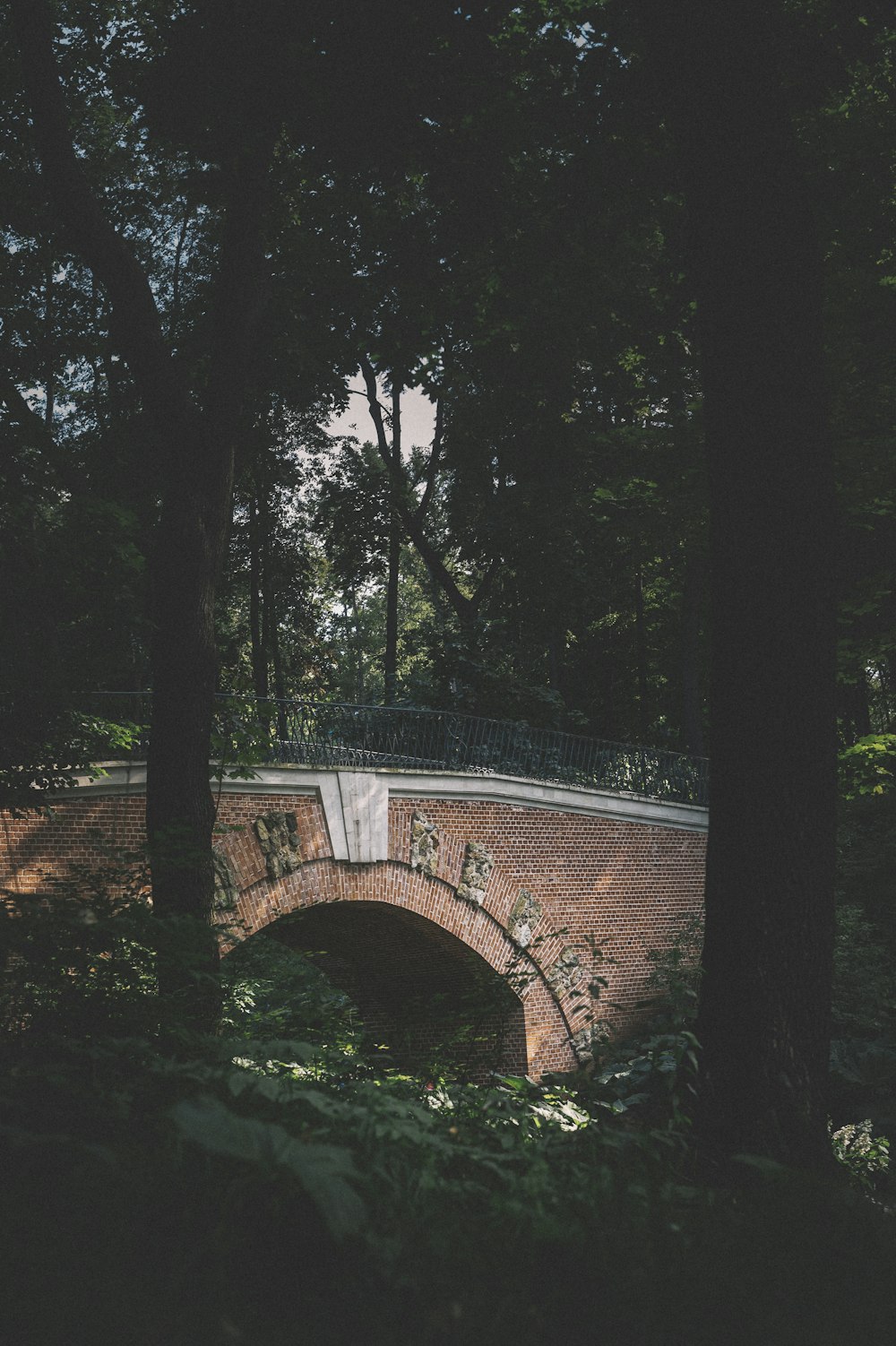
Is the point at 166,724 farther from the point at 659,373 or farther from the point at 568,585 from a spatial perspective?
the point at 568,585

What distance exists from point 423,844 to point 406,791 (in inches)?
29.3

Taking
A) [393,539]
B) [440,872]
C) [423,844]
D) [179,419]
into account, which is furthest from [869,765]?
[179,419]

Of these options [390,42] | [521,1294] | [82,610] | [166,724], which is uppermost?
[390,42]

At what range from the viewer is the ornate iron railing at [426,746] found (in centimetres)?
1045

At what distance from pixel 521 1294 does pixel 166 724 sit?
6.11 meters

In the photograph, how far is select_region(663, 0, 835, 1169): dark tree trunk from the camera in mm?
3893

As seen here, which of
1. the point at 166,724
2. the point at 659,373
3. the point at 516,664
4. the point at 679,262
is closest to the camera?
the point at 679,262

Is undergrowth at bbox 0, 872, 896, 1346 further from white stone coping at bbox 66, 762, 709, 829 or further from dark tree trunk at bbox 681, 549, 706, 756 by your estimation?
dark tree trunk at bbox 681, 549, 706, 756

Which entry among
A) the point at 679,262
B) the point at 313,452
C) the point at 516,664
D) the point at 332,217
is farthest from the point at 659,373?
the point at 313,452

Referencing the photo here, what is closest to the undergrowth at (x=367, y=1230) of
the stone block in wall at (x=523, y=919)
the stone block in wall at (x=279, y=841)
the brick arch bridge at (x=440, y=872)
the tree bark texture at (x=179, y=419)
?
the tree bark texture at (x=179, y=419)

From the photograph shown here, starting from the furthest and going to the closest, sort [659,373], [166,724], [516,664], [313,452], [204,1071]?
[313,452]
[516,664]
[659,373]
[166,724]
[204,1071]

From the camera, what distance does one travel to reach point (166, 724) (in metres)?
7.59

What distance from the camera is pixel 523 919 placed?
1508 centimetres

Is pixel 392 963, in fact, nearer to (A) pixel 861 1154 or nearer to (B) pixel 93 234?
(A) pixel 861 1154
